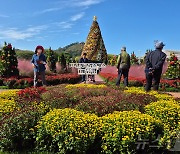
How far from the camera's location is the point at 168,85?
14906 millimetres

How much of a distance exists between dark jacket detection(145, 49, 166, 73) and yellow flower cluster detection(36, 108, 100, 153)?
401 centimetres

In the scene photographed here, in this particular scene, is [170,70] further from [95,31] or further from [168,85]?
[95,31]

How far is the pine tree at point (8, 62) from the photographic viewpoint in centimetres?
1662

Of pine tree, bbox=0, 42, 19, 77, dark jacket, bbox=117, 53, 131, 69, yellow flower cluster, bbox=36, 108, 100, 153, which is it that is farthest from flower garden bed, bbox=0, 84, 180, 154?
pine tree, bbox=0, 42, 19, 77

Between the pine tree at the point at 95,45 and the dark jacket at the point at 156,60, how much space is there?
69.5 feet

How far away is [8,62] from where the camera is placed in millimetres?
16625

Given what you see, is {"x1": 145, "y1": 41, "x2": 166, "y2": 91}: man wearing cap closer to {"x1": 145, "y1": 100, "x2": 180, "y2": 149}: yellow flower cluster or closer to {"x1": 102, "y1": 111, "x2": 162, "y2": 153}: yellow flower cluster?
{"x1": 145, "y1": 100, "x2": 180, "y2": 149}: yellow flower cluster

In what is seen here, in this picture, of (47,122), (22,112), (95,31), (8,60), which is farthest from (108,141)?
(95,31)

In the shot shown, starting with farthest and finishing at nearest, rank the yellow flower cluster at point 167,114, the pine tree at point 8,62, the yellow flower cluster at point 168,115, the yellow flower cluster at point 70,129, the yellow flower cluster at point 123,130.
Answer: the pine tree at point 8,62
the yellow flower cluster at point 167,114
the yellow flower cluster at point 168,115
the yellow flower cluster at point 70,129
the yellow flower cluster at point 123,130

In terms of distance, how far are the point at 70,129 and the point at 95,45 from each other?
25.8m

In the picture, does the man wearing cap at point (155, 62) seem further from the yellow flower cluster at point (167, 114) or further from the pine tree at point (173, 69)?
the pine tree at point (173, 69)

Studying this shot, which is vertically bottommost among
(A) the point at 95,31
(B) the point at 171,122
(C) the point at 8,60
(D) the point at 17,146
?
(D) the point at 17,146

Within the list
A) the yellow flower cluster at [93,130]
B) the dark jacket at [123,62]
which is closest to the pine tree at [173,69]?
the dark jacket at [123,62]

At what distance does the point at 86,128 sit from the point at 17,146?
1.21 meters
